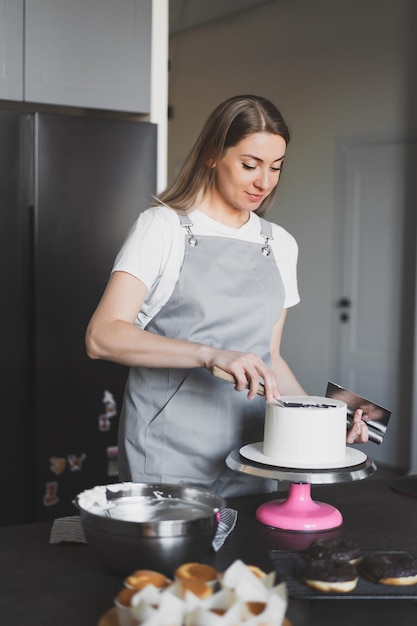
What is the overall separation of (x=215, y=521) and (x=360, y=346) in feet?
13.9

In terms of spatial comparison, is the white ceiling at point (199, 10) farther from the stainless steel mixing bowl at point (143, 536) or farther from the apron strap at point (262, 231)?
the stainless steel mixing bowl at point (143, 536)

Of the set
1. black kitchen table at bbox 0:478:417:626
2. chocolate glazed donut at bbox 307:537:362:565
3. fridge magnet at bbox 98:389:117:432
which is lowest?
fridge magnet at bbox 98:389:117:432

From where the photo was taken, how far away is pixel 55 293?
2.90 meters

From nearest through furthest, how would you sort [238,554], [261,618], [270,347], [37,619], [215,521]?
1. [261,618]
2. [37,619]
3. [215,521]
4. [238,554]
5. [270,347]

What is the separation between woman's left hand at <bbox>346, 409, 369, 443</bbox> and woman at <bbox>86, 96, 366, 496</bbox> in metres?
0.24

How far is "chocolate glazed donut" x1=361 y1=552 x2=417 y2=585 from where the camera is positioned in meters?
1.24

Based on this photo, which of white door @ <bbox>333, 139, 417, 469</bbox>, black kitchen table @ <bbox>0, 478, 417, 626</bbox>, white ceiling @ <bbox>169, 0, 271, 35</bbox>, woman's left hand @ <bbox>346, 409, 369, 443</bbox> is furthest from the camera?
white ceiling @ <bbox>169, 0, 271, 35</bbox>

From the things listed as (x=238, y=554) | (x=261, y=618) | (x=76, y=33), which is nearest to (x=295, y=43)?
(x=76, y=33)

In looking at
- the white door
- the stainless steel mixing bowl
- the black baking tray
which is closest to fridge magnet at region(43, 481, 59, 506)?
the stainless steel mixing bowl

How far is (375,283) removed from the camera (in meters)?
5.24

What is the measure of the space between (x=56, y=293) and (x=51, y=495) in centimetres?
70

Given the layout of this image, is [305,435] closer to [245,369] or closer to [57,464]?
[245,369]

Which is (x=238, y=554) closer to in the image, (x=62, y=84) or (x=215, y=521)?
(x=215, y=521)

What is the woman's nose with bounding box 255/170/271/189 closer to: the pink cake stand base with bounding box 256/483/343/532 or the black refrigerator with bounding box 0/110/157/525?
the pink cake stand base with bounding box 256/483/343/532
